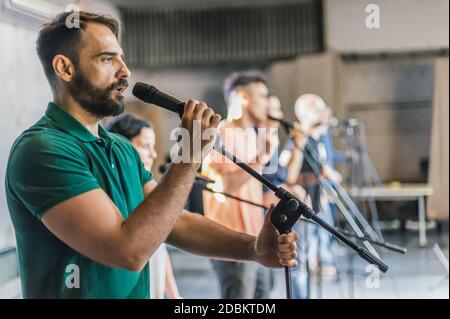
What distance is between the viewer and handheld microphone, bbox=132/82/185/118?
2.86 ft

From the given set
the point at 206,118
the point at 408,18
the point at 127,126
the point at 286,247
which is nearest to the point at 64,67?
the point at 206,118

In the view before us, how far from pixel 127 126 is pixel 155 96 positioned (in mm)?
760

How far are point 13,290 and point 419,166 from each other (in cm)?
385

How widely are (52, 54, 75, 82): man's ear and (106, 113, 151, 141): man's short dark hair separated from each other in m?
0.67

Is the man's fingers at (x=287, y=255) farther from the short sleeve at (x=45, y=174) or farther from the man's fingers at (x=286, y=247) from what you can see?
the short sleeve at (x=45, y=174)

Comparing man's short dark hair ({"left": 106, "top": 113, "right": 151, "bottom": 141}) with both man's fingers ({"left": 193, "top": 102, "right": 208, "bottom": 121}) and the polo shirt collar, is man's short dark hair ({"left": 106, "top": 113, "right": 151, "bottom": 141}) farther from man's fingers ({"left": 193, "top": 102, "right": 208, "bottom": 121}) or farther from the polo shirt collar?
man's fingers ({"left": 193, "top": 102, "right": 208, "bottom": 121})

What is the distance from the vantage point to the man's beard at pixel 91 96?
934 millimetres

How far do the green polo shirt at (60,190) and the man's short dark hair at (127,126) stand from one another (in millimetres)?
636

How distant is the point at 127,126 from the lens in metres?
1.64

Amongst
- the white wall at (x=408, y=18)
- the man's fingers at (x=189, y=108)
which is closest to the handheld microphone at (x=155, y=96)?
the man's fingers at (x=189, y=108)

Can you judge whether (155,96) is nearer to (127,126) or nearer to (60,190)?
(60,190)

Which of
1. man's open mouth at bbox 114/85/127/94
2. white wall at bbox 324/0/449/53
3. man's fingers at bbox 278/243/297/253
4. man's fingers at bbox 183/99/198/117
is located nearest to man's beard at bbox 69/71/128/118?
man's open mouth at bbox 114/85/127/94

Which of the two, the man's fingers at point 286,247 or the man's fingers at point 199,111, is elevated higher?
the man's fingers at point 199,111

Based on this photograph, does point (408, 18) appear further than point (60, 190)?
Yes
